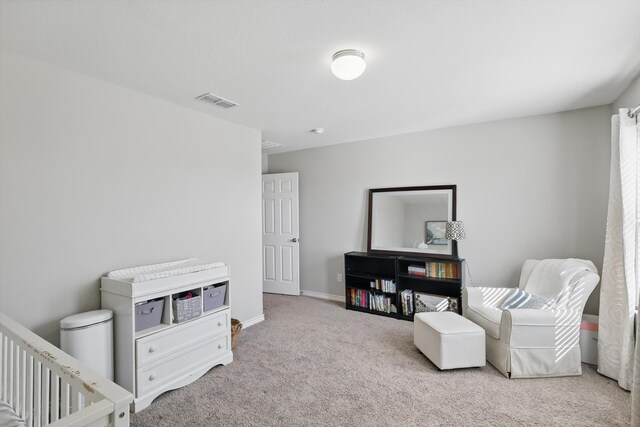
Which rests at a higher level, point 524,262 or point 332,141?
point 332,141

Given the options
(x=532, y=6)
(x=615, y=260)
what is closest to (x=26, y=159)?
(x=532, y=6)

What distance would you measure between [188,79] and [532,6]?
7.50 feet

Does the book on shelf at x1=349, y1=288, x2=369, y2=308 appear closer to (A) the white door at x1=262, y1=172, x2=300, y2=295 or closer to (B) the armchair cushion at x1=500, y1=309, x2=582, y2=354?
(A) the white door at x1=262, y1=172, x2=300, y2=295

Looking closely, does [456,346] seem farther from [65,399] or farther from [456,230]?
[65,399]

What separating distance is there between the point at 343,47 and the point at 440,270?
282 centimetres

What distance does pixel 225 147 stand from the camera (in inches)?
138

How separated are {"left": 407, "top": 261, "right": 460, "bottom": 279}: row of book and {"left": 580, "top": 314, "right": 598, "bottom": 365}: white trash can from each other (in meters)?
1.21

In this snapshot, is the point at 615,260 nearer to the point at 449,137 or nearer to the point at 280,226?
the point at 449,137

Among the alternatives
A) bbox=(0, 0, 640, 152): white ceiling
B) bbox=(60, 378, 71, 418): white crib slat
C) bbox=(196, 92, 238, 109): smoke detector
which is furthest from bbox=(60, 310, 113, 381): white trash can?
bbox=(196, 92, 238, 109): smoke detector

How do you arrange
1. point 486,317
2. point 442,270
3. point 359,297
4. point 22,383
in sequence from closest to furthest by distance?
point 22,383 < point 486,317 < point 442,270 < point 359,297

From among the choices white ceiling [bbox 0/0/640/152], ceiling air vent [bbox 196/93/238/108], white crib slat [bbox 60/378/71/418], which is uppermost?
white ceiling [bbox 0/0/640/152]

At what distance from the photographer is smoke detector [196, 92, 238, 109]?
2.80 metres

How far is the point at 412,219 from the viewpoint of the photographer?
417 centimetres

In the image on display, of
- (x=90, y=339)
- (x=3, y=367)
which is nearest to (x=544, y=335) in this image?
(x=90, y=339)
